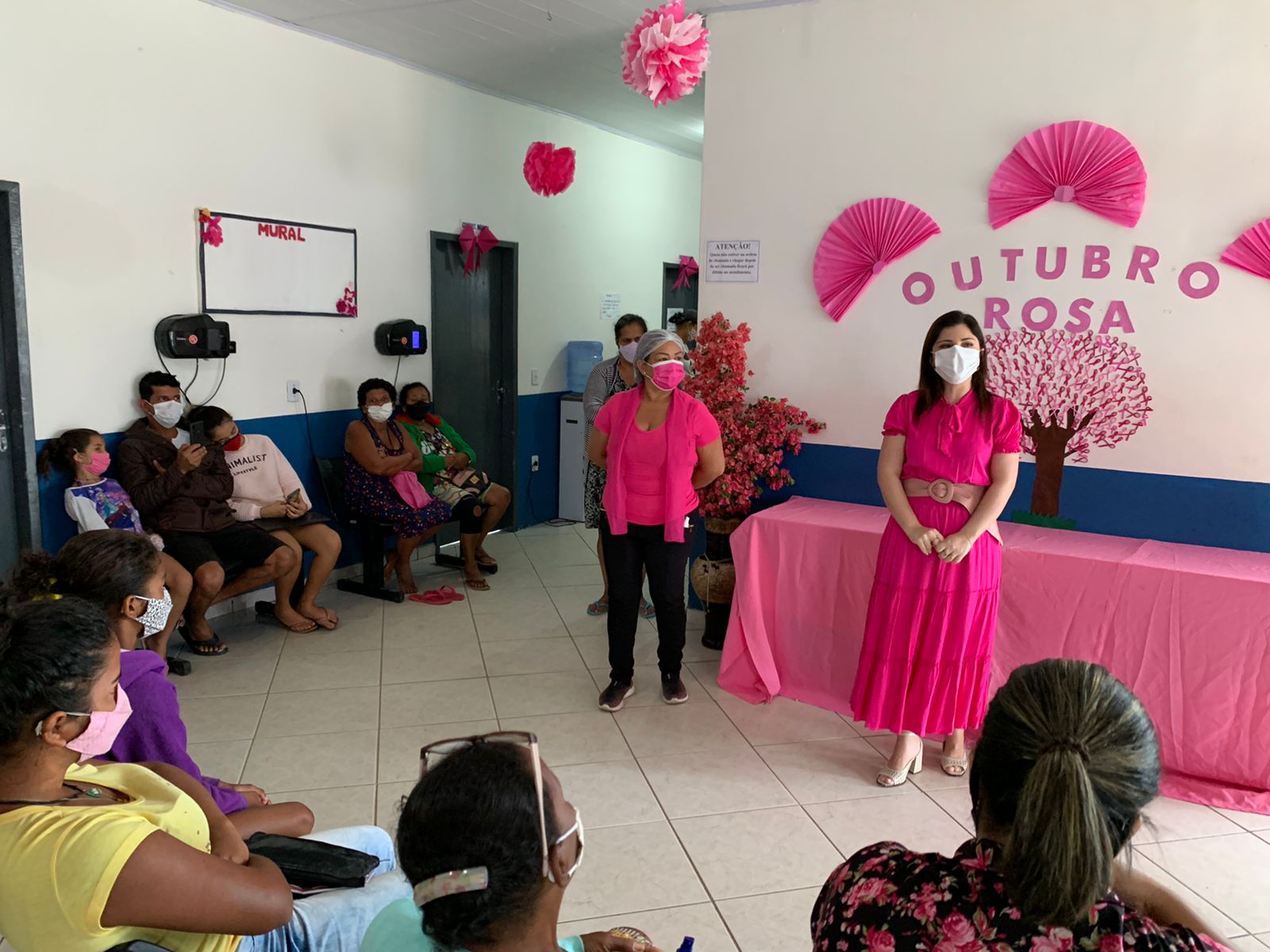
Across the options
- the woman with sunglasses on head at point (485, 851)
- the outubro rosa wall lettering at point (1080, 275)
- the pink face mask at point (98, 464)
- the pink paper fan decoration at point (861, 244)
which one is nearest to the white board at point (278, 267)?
the pink face mask at point (98, 464)

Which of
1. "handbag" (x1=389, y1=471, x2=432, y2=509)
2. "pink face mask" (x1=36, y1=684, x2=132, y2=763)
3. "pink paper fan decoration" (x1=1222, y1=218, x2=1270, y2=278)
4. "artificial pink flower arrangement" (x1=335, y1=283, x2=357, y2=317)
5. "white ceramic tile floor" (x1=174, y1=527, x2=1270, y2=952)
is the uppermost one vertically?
"pink paper fan decoration" (x1=1222, y1=218, x2=1270, y2=278)

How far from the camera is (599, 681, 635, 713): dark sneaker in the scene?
3.55 metres

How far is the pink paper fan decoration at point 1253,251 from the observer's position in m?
3.28

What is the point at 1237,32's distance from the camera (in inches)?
128

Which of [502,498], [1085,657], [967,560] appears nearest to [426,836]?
[967,560]

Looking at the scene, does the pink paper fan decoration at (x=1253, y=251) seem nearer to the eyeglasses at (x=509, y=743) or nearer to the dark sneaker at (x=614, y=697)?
the dark sneaker at (x=614, y=697)

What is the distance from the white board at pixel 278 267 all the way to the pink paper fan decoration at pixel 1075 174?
320 cm

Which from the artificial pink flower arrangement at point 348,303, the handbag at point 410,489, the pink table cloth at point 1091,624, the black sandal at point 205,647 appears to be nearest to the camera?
the pink table cloth at point 1091,624

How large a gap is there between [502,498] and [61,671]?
403cm

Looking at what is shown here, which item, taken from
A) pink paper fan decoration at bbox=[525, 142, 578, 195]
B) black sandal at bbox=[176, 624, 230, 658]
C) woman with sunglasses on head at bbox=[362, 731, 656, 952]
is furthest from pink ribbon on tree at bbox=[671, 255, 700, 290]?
woman with sunglasses on head at bbox=[362, 731, 656, 952]

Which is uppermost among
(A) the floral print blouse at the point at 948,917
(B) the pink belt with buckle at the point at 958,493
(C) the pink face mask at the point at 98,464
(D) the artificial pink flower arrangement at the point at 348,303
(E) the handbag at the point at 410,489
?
(D) the artificial pink flower arrangement at the point at 348,303

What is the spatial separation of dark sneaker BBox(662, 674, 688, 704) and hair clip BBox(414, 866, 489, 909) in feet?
8.71

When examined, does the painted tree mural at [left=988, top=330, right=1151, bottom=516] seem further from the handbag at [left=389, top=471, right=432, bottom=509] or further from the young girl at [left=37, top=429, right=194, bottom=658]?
the young girl at [left=37, top=429, right=194, bottom=658]

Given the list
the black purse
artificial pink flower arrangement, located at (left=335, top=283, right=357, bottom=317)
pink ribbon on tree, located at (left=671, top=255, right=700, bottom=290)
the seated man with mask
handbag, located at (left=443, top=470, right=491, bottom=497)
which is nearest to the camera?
the black purse
